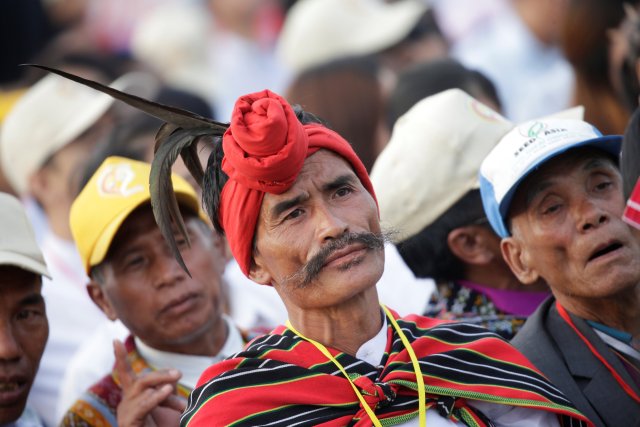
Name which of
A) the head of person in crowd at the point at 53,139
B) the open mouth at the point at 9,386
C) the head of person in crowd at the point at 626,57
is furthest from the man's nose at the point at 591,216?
the head of person in crowd at the point at 53,139

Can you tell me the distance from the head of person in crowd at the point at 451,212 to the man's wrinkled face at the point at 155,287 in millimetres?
785

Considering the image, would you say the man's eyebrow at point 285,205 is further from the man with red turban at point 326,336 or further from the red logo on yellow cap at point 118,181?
the red logo on yellow cap at point 118,181

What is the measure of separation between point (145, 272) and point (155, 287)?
0.08m

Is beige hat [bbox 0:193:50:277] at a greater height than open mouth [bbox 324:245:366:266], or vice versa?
beige hat [bbox 0:193:50:277]

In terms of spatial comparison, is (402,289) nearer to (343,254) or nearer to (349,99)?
(343,254)

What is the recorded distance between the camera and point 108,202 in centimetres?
413

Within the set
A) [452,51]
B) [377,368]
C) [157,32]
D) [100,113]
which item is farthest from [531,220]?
[157,32]

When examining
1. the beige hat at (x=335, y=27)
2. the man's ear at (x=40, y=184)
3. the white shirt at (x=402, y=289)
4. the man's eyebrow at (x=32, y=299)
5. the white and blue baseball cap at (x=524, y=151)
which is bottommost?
the white shirt at (x=402, y=289)

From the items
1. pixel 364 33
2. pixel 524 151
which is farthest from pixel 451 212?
pixel 364 33

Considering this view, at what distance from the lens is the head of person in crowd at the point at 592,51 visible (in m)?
5.70

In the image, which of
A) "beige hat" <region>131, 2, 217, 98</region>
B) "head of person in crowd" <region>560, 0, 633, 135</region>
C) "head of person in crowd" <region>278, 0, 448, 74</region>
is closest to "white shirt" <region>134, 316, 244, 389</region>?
"head of person in crowd" <region>560, 0, 633, 135</region>

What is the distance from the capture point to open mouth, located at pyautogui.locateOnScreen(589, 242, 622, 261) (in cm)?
347

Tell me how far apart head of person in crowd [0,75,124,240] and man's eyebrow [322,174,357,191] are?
12.9 ft

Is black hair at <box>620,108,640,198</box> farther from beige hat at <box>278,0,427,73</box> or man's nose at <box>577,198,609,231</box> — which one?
beige hat at <box>278,0,427,73</box>
